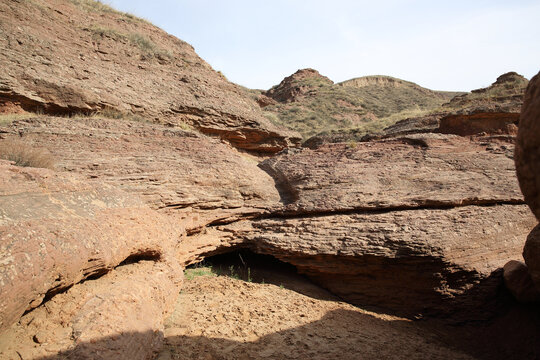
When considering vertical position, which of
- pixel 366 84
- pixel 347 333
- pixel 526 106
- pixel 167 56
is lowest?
pixel 347 333

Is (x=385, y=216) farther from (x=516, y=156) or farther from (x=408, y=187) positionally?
(x=516, y=156)

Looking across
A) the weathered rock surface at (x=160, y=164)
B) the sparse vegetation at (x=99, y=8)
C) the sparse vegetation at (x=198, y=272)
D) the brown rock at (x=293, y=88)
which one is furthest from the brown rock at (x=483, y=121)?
the brown rock at (x=293, y=88)

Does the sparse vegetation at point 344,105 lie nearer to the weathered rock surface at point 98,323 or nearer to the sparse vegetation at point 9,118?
the sparse vegetation at point 9,118

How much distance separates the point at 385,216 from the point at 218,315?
3602 mm

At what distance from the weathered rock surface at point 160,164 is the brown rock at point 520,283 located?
14.6ft

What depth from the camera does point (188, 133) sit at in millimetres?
7379

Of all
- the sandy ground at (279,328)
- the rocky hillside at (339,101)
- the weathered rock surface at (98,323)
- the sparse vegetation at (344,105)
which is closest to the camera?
the weathered rock surface at (98,323)

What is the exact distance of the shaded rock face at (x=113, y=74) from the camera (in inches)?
290

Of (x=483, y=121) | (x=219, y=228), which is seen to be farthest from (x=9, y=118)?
(x=483, y=121)

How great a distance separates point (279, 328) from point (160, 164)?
351 centimetres

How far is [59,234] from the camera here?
2988 millimetres

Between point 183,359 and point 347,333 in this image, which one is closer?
point 183,359

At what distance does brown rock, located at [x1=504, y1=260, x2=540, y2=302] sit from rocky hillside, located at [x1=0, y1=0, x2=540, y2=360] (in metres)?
0.02

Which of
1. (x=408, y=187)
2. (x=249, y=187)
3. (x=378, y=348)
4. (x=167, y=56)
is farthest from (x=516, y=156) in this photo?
(x=167, y=56)
